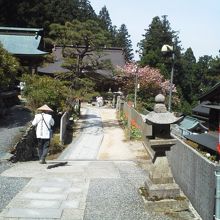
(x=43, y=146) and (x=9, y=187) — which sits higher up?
(x=43, y=146)

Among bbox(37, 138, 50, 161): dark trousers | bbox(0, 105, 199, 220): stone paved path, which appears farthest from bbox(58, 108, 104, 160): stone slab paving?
bbox(0, 105, 199, 220): stone paved path

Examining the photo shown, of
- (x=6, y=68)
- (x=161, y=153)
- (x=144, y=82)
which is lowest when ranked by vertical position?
(x=161, y=153)

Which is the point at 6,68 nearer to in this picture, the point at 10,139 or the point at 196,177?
the point at 10,139

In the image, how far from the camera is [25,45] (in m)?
31.4

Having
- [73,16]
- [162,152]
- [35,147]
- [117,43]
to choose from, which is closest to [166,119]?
[162,152]

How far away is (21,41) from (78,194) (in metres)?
24.9

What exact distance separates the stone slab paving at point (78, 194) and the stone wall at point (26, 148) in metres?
1.36

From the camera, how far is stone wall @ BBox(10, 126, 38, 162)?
556 inches

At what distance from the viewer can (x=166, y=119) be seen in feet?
29.0

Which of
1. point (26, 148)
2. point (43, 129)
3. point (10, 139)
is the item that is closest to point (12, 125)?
point (10, 139)

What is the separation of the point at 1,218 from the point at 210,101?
22.2 metres

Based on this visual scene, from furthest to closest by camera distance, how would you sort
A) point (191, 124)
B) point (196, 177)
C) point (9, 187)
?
point (191, 124)
point (9, 187)
point (196, 177)

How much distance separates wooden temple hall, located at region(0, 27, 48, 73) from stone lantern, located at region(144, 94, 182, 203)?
21349 mm

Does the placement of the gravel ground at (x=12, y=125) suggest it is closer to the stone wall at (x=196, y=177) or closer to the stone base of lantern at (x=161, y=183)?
the stone wall at (x=196, y=177)
